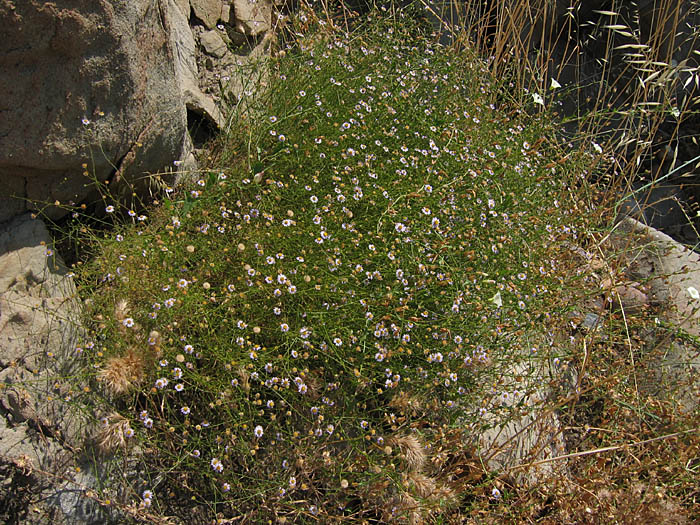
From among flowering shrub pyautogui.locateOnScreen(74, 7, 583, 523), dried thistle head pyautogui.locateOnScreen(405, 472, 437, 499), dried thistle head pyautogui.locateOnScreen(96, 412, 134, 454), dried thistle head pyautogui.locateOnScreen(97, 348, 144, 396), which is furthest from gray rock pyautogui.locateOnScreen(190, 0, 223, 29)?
dried thistle head pyautogui.locateOnScreen(405, 472, 437, 499)

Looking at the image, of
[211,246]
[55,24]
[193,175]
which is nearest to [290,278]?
[211,246]

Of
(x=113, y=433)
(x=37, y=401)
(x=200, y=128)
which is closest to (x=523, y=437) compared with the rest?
(x=113, y=433)

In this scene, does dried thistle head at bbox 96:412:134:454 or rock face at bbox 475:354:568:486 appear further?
rock face at bbox 475:354:568:486

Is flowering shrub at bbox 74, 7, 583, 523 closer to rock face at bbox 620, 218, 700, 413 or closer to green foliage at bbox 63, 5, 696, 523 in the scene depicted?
green foliage at bbox 63, 5, 696, 523

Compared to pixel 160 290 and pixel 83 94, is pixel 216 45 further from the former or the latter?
pixel 160 290

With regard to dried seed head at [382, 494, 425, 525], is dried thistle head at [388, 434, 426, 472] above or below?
above

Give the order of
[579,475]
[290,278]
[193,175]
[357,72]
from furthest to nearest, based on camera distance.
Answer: [357,72] < [193,175] < [579,475] < [290,278]
